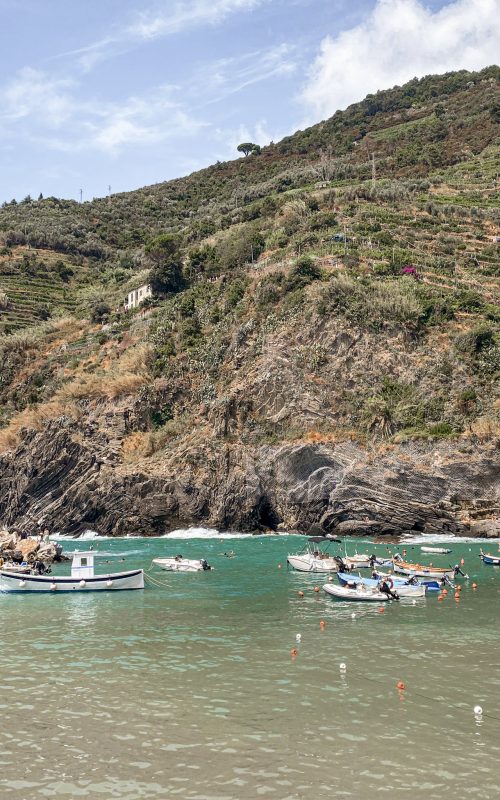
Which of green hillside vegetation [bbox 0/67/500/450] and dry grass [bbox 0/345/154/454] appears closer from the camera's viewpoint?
green hillside vegetation [bbox 0/67/500/450]

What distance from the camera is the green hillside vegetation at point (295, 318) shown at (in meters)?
72.4

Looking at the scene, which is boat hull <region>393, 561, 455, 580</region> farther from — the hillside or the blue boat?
the hillside

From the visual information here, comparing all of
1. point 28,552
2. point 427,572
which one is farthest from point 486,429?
point 28,552

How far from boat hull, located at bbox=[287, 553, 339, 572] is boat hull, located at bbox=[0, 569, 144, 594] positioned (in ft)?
38.2

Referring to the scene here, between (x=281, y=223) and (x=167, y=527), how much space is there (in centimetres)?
5524

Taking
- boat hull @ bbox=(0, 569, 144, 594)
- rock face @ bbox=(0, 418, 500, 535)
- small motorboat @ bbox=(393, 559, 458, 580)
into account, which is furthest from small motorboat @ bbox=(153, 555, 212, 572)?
rock face @ bbox=(0, 418, 500, 535)

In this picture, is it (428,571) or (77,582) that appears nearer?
(77,582)

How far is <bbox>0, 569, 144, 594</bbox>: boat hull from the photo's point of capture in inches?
1629

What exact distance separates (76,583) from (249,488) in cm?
2836

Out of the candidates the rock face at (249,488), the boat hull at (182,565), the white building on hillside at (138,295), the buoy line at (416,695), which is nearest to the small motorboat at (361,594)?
the boat hull at (182,565)

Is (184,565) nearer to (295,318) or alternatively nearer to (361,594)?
(361,594)

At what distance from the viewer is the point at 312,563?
4778 centimetres

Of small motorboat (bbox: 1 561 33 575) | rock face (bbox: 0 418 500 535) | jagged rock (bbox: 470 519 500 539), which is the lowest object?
small motorboat (bbox: 1 561 33 575)

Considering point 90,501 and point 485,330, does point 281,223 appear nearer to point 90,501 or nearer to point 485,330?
point 485,330
